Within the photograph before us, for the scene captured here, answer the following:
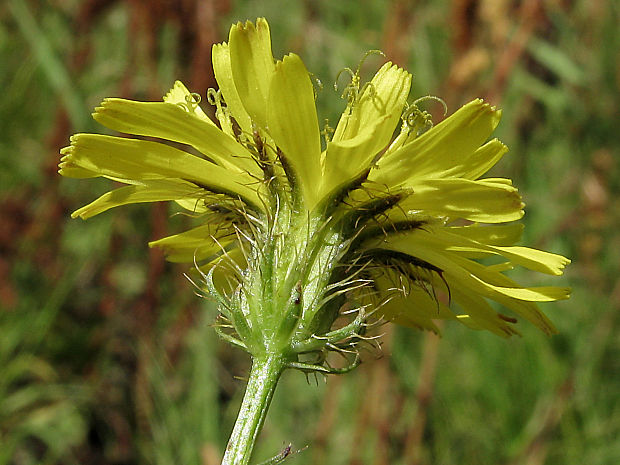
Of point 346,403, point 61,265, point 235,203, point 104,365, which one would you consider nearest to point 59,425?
point 104,365

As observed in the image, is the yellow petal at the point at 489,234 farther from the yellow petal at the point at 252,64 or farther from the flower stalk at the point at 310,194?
the yellow petal at the point at 252,64

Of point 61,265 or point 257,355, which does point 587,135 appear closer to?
point 61,265

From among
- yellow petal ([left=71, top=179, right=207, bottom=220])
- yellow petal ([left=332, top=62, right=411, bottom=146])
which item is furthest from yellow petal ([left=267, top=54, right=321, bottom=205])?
yellow petal ([left=71, top=179, right=207, bottom=220])

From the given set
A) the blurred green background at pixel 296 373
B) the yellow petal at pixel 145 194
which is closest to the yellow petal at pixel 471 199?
the yellow petal at pixel 145 194

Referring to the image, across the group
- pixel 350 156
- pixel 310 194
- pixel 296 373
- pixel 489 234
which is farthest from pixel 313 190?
pixel 296 373

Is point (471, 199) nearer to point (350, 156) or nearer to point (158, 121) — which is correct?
point (350, 156)

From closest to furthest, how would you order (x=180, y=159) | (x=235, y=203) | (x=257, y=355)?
(x=257, y=355)
(x=180, y=159)
(x=235, y=203)

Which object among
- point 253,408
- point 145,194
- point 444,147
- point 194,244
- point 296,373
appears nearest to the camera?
point 253,408
